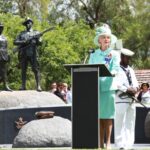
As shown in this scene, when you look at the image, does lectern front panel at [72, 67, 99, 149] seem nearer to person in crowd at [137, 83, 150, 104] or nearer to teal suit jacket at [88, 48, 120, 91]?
teal suit jacket at [88, 48, 120, 91]

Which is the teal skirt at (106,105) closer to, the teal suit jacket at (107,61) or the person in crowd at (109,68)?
the person in crowd at (109,68)

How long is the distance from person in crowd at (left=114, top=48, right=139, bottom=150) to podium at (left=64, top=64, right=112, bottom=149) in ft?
4.05

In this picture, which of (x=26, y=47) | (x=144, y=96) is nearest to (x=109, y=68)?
(x=144, y=96)

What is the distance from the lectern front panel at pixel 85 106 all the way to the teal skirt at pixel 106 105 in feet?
2.76

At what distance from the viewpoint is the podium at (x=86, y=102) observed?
32.3ft

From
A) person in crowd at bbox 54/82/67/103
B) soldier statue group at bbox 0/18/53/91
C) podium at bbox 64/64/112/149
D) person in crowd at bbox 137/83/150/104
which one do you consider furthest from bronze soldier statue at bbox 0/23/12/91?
podium at bbox 64/64/112/149

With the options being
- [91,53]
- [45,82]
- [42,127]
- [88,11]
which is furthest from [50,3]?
[91,53]

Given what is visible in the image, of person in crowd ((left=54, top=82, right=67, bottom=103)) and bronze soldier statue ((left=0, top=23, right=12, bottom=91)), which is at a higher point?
bronze soldier statue ((left=0, top=23, right=12, bottom=91))

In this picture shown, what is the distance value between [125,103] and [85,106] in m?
1.62

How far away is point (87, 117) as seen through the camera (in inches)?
392

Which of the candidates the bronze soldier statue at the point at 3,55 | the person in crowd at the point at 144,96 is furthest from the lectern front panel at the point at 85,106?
the bronze soldier statue at the point at 3,55

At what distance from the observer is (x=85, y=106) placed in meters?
9.93

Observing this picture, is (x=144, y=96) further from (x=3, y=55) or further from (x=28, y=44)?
(x=3, y=55)

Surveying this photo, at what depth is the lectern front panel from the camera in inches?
389
